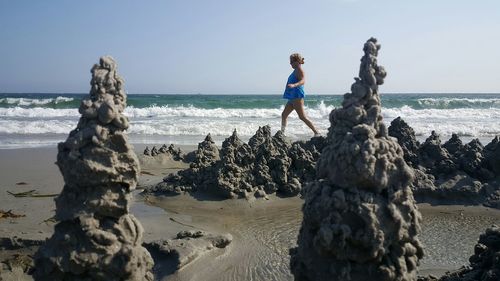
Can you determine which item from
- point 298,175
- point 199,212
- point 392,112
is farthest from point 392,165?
point 392,112

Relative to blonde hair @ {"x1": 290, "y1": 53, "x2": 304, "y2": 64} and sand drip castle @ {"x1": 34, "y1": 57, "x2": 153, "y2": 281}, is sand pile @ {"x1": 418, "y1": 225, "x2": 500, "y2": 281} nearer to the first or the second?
sand drip castle @ {"x1": 34, "y1": 57, "x2": 153, "y2": 281}

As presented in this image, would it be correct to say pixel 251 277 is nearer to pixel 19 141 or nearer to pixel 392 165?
pixel 392 165

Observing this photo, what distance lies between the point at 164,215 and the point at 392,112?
28185 mm

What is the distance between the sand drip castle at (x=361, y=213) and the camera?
7.75ft

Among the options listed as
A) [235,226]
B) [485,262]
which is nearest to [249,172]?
[235,226]

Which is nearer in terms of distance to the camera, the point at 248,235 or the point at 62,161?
the point at 62,161

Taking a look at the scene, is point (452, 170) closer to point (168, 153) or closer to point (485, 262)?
point (485, 262)

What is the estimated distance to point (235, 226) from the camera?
16.5 ft

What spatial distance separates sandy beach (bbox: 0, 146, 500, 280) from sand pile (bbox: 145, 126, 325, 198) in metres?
0.16

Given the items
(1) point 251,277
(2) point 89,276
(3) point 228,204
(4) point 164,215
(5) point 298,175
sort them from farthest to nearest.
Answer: (5) point 298,175
(3) point 228,204
(4) point 164,215
(1) point 251,277
(2) point 89,276

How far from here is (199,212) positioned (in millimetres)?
5547

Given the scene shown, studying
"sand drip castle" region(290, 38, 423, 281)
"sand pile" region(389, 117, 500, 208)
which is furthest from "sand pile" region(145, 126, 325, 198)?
"sand drip castle" region(290, 38, 423, 281)

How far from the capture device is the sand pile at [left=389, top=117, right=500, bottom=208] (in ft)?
20.2

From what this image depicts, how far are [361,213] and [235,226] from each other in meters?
2.82
